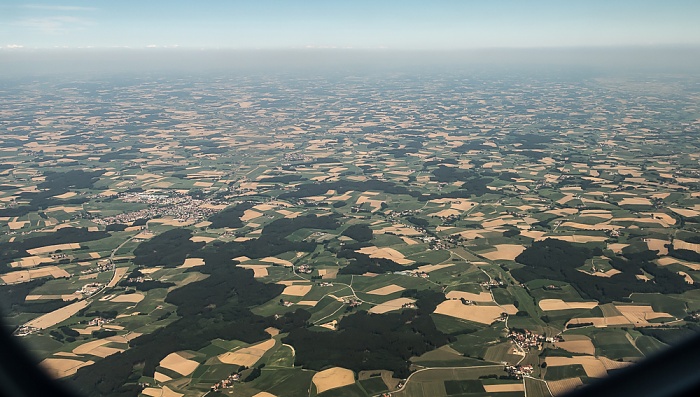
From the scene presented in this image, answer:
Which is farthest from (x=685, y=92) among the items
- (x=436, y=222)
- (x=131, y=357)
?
(x=131, y=357)

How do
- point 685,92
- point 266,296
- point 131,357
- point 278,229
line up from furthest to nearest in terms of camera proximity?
1. point 685,92
2. point 278,229
3. point 266,296
4. point 131,357

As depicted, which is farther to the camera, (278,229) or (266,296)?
(278,229)

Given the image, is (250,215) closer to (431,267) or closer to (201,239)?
(201,239)

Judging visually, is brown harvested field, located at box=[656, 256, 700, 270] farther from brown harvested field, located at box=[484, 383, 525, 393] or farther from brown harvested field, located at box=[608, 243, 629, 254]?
brown harvested field, located at box=[484, 383, 525, 393]

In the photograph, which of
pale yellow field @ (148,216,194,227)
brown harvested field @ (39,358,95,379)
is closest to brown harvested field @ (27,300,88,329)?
brown harvested field @ (39,358,95,379)

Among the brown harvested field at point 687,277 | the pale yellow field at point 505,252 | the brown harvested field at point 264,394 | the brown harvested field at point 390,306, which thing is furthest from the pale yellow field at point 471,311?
the brown harvested field at point 687,277

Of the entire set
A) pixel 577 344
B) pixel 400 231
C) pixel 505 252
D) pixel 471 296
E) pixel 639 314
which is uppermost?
pixel 577 344

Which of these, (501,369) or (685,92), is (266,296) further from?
(685,92)

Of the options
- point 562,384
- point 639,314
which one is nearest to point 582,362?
point 562,384
